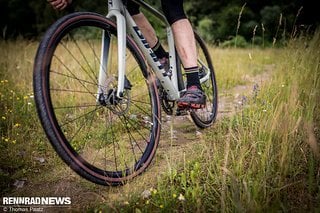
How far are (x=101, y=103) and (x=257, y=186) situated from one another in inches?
38.9

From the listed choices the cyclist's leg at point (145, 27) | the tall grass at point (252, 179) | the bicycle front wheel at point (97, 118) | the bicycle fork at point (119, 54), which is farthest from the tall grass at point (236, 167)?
the cyclist's leg at point (145, 27)

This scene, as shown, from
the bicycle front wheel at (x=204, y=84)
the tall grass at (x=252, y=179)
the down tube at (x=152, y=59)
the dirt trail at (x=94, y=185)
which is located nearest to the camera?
the tall grass at (x=252, y=179)

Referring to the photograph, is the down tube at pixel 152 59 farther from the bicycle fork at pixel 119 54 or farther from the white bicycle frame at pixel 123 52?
the bicycle fork at pixel 119 54

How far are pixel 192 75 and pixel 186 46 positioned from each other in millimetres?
229

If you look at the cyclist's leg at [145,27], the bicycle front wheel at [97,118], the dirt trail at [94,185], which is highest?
the cyclist's leg at [145,27]

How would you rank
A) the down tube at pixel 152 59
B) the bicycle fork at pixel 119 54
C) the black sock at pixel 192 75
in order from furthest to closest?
the black sock at pixel 192 75, the down tube at pixel 152 59, the bicycle fork at pixel 119 54

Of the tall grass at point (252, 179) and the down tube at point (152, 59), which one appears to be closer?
the tall grass at point (252, 179)

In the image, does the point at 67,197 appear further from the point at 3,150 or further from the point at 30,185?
the point at 3,150

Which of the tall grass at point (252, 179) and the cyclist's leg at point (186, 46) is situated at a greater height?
the cyclist's leg at point (186, 46)

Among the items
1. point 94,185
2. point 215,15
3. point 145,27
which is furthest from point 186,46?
point 215,15

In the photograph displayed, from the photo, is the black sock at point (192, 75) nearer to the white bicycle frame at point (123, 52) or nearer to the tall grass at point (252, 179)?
the white bicycle frame at point (123, 52)

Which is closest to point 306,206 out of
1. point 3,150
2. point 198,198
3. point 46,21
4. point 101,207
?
point 198,198

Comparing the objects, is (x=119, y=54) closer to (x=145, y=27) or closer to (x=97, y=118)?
(x=145, y=27)

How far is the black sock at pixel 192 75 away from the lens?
249cm
